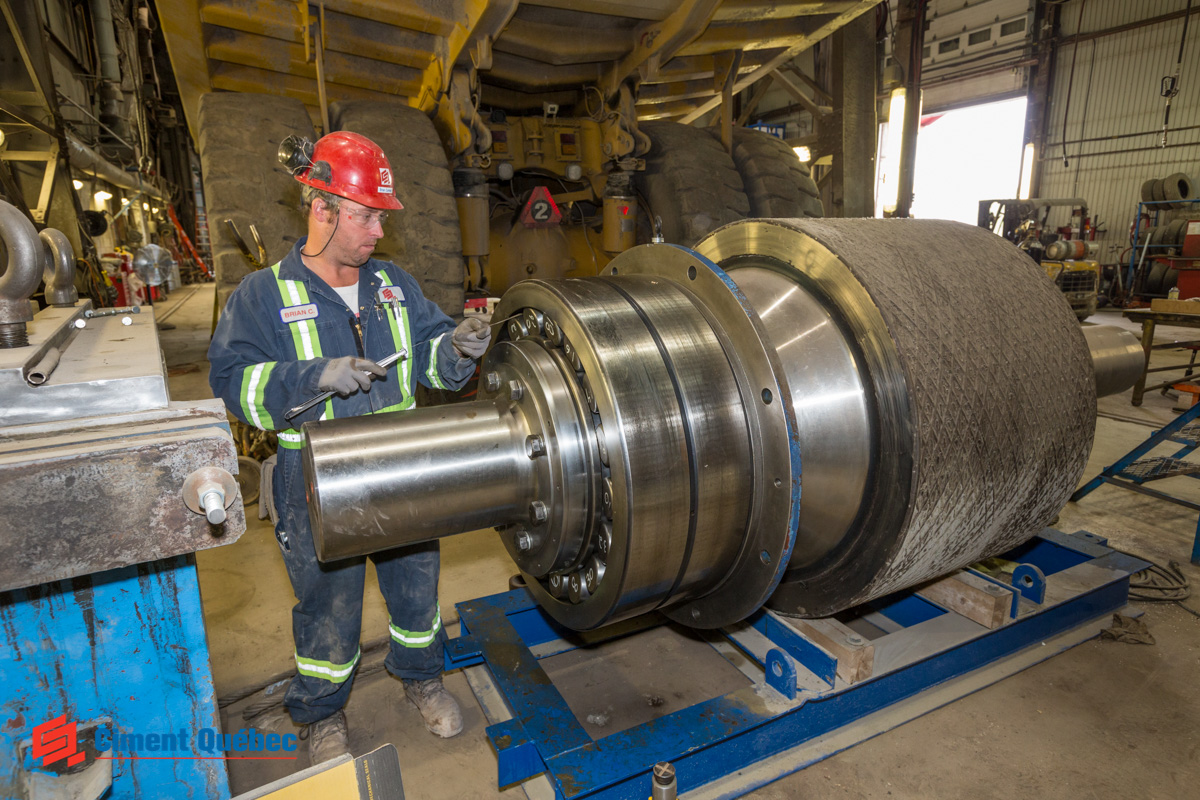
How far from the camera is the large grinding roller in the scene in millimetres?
1251

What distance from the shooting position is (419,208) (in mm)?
2871

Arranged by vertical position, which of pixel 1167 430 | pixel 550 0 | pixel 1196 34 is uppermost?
pixel 1196 34

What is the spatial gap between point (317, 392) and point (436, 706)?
950mm

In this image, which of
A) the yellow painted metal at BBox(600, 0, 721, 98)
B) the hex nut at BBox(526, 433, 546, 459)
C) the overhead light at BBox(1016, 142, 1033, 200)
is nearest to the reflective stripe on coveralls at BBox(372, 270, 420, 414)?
the hex nut at BBox(526, 433, 546, 459)

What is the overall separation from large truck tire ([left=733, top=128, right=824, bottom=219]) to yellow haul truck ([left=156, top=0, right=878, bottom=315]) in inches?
0.5

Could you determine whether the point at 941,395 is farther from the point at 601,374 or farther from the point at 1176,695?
the point at 1176,695

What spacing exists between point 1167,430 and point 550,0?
309cm

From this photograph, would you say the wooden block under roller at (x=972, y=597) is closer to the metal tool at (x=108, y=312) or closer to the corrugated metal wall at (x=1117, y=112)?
the metal tool at (x=108, y=312)

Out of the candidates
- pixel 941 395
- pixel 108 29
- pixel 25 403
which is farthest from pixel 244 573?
pixel 108 29

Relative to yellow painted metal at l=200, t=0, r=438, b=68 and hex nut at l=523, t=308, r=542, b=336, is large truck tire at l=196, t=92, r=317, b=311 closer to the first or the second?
yellow painted metal at l=200, t=0, r=438, b=68

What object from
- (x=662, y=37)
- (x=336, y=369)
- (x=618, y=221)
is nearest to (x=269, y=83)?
(x=618, y=221)

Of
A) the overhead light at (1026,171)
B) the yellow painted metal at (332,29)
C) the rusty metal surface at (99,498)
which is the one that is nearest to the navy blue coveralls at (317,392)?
the rusty metal surface at (99,498)

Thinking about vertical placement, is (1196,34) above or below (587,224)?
above

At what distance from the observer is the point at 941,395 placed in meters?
1.38
